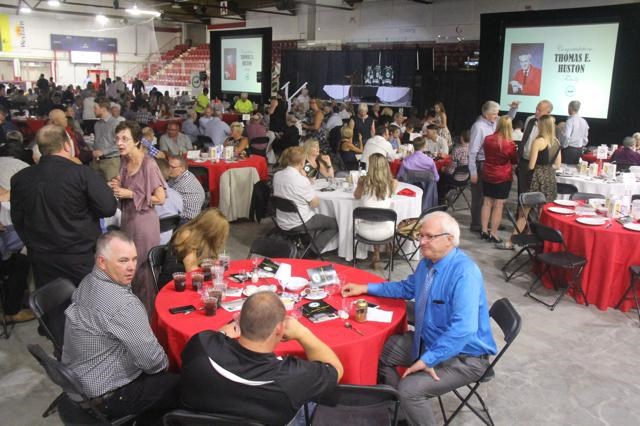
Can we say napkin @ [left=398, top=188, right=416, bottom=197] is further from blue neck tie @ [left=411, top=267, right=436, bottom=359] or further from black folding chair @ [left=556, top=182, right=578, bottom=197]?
blue neck tie @ [left=411, top=267, right=436, bottom=359]

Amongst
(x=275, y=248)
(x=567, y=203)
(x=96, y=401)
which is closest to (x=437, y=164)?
(x=567, y=203)

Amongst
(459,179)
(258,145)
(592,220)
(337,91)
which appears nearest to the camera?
(592,220)

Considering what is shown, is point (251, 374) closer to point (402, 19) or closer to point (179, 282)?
point (179, 282)

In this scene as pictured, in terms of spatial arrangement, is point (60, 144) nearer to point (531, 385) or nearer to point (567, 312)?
point (531, 385)

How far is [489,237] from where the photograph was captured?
6.73m

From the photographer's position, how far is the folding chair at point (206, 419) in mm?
1938

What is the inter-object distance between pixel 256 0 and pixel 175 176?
1699 cm

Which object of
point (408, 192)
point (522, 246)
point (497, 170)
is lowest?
point (522, 246)

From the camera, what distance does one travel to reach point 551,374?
12.3 ft

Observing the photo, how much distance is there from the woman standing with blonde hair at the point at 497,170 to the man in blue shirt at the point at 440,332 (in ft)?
12.3

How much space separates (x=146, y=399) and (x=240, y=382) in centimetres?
75

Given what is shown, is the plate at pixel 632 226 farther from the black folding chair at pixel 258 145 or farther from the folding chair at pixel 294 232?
the black folding chair at pixel 258 145

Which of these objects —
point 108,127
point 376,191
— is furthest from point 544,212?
point 108,127

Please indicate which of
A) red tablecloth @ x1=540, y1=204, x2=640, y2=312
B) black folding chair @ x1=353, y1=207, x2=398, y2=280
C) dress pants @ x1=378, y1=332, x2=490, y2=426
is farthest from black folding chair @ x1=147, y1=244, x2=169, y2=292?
red tablecloth @ x1=540, y1=204, x2=640, y2=312
